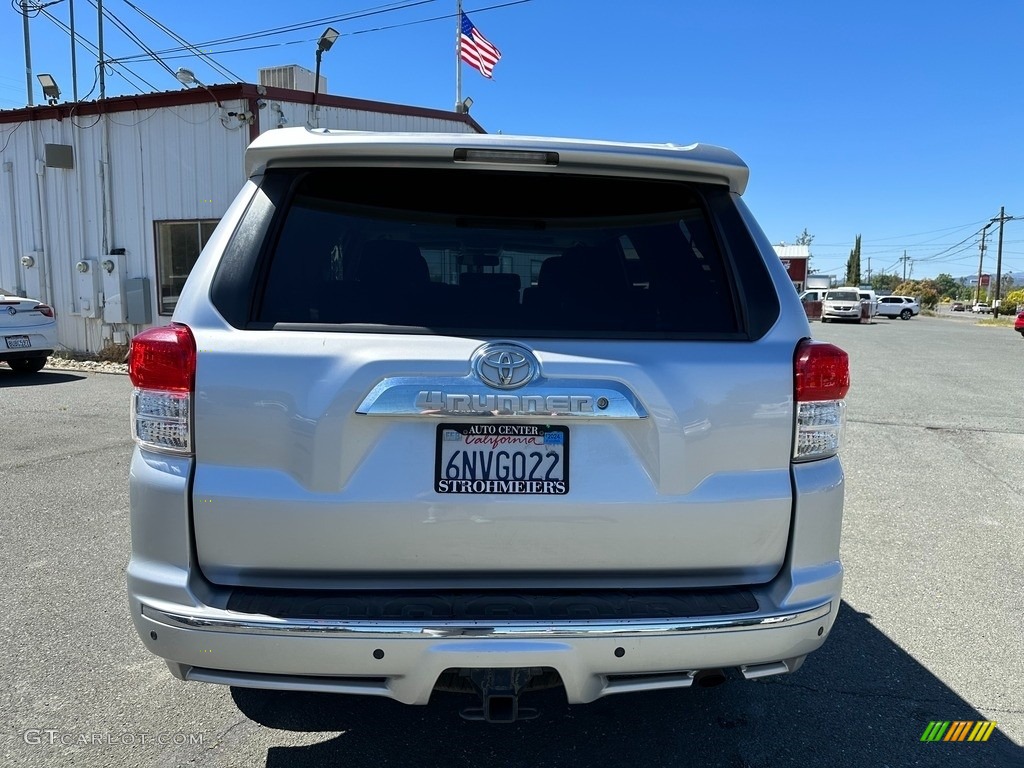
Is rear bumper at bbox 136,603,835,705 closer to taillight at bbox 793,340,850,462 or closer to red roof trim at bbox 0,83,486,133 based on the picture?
taillight at bbox 793,340,850,462

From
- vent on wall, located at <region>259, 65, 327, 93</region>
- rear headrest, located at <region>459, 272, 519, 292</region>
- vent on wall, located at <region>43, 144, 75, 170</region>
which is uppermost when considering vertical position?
vent on wall, located at <region>259, 65, 327, 93</region>

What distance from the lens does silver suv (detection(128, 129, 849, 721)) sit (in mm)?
1982

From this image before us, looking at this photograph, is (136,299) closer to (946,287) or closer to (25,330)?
(25,330)

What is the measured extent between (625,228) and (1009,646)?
2.84 metres

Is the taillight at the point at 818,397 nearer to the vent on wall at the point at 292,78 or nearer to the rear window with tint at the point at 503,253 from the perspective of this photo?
the rear window with tint at the point at 503,253

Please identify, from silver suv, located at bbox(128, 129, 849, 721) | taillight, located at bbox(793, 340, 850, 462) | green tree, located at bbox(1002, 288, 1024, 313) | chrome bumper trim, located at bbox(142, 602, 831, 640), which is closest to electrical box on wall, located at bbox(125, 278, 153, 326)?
silver suv, located at bbox(128, 129, 849, 721)

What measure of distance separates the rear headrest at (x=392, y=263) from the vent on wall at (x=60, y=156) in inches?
559

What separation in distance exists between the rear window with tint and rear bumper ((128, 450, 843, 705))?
2.08ft

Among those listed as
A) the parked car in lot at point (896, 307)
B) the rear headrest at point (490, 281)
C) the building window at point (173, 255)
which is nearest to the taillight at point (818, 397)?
the rear headrest at point (490, 281)

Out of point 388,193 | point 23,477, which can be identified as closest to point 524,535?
point 388,193

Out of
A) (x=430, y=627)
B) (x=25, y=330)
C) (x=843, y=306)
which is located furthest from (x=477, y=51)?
(x=843, y=306)

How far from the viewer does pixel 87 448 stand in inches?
272

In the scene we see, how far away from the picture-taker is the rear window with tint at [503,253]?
7.21 feet

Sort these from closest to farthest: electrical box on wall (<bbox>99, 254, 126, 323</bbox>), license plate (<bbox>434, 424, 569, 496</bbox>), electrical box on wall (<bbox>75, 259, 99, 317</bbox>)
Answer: license plate (<bbox>434, 424, 569, 496</bbox>), electrical box on wall (<bbox>99, 254, 126, 323</bbox>), electrical box on wall (<bbox>75, 259, 99, 317</bbox>)
